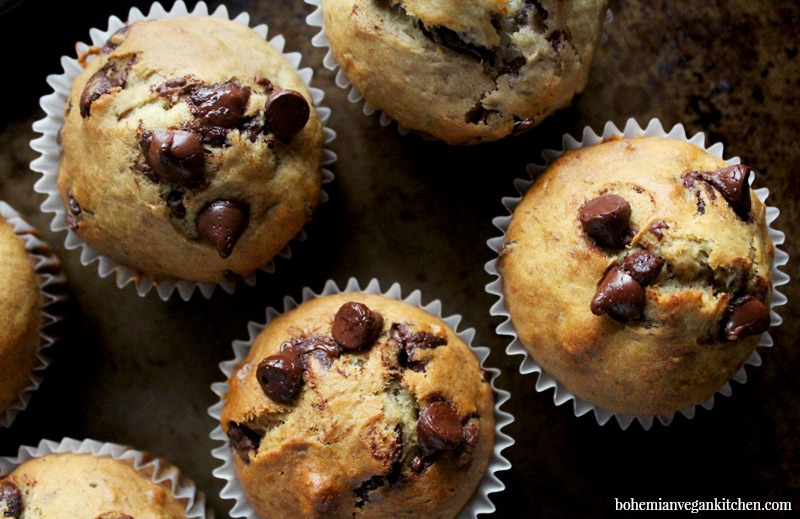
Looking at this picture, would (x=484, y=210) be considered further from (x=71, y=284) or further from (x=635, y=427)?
(x=71, y=284)

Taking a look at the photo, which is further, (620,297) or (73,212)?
(73,212)

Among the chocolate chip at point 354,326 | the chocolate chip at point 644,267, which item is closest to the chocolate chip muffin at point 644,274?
the chocolate chip at point 644,267

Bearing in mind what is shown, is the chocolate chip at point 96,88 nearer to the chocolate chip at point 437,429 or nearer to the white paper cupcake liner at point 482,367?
the white paper cupcake liner at point 482,367

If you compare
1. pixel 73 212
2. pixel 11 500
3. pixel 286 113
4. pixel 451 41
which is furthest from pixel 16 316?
pixel 451 41

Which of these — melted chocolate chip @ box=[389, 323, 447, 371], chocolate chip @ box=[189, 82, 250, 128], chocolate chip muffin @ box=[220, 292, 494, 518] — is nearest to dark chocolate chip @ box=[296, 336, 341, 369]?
chocolate chip muffin @ box=[220, 292, 494, 518]

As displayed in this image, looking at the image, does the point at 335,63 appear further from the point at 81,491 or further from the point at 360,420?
the point at 81,491
